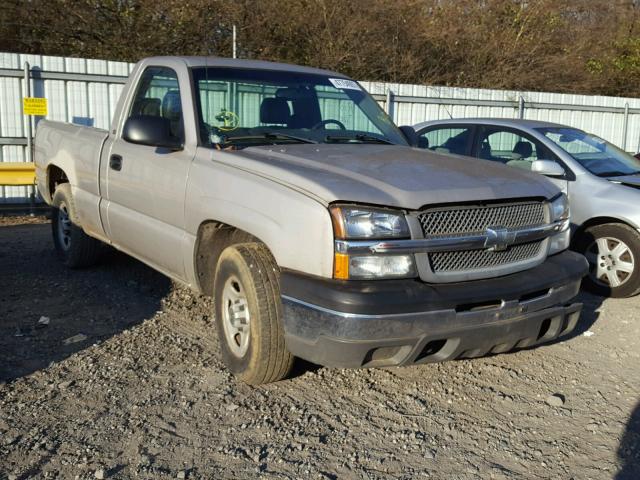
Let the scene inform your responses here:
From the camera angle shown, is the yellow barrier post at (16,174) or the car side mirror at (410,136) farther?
the yellow barrier post at (16,174)

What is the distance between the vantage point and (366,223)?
133 inches

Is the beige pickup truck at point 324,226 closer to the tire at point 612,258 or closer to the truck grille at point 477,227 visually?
the truck grille at point 477,227

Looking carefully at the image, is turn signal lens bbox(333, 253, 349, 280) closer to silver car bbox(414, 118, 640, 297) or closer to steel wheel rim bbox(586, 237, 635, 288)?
silver car bbox(414, 118, 640, 297)

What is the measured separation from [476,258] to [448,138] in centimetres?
438

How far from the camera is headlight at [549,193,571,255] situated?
419 cm

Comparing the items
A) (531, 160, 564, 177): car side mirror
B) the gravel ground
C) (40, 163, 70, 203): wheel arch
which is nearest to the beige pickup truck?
the gravel ground

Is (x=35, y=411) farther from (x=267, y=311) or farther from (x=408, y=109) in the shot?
(x=408, y=109)

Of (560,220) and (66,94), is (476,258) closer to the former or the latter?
(560,220)

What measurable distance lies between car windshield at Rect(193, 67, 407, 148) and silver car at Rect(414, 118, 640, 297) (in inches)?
75.1

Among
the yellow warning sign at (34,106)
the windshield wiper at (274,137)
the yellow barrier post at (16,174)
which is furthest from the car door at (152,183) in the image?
the yellow warning sign at (34,106)

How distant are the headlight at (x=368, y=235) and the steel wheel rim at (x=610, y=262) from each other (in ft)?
12.1

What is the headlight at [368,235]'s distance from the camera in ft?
11.0

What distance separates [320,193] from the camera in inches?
135

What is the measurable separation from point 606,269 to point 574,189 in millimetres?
822
